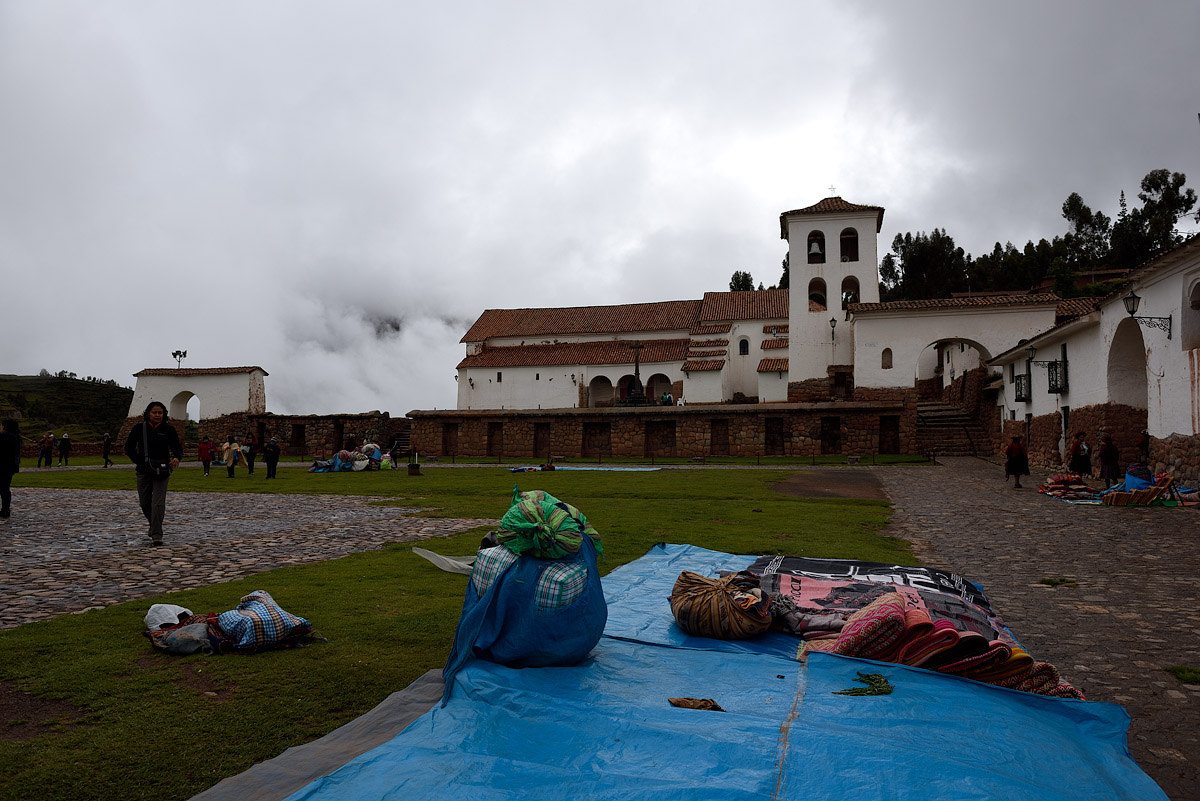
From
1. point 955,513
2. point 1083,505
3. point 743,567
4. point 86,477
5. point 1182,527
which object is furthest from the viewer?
point 86,477

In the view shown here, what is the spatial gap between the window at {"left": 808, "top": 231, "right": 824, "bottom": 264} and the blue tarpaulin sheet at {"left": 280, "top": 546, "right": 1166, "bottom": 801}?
3811cm

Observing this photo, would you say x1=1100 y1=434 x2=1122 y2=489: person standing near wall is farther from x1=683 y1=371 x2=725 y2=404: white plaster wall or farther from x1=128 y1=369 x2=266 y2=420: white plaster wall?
x1=128 y1=369 x2=266 y2=420: white plaster wall

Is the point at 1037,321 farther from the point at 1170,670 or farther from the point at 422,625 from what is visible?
the point at 422,625

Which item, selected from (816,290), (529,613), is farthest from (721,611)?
(816,290)

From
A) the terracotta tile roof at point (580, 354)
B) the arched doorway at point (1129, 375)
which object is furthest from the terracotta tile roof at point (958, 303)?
the terracotta tile roof at point (580, 354)

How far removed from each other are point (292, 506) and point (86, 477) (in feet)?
40.6

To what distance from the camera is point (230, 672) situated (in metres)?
3.84

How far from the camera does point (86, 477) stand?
21.6 m

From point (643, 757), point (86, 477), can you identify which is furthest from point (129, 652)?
point (86, 477)

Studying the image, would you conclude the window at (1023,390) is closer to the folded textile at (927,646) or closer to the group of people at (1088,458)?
the group of people at (1088,458)

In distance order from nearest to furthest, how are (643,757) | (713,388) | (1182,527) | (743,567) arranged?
1. (643,757)
2. (743,567)
3. (1182,527)
4. (713,388)

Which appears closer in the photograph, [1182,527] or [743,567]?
[743,567]

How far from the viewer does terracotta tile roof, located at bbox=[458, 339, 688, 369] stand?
154ft

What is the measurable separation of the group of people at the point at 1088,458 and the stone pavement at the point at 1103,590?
10.2 feet
